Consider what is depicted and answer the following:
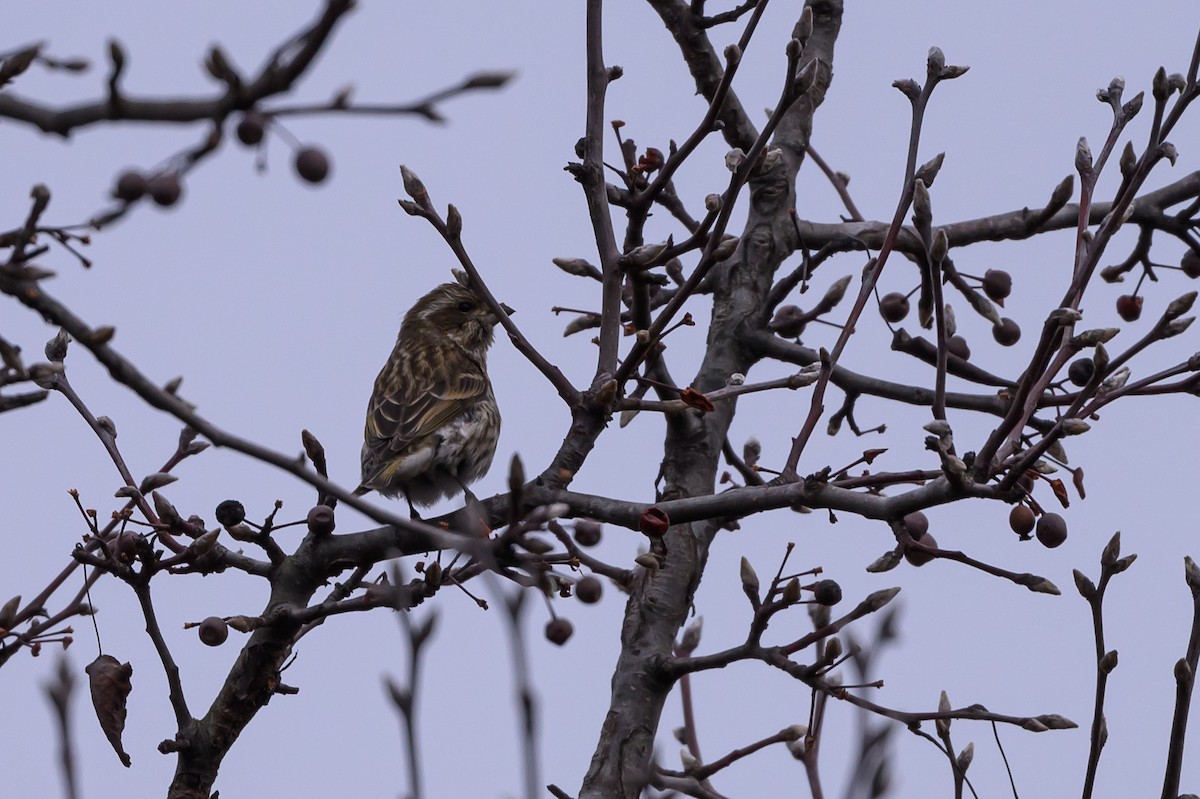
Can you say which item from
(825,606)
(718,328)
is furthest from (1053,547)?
(718,328)

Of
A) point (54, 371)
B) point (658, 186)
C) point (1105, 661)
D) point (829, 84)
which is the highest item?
point (829, 84)

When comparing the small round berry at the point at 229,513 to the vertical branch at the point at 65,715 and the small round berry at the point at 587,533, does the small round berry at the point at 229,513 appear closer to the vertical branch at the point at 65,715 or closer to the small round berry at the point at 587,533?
the small round berry at the point at 587,533

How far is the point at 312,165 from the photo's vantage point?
2.82 metres

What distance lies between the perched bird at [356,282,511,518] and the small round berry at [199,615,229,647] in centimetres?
224

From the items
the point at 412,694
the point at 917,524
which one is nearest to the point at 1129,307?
the point at 917,524

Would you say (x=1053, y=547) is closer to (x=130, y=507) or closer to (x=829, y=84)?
(x=130, y=507)

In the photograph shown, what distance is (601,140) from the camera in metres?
4.86

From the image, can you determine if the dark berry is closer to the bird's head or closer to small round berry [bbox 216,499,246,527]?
small round berry [bbox 216,499,246,527]

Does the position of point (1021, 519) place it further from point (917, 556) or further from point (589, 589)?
point (589, 589)

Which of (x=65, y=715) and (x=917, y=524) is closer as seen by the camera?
(x=65, y=715)

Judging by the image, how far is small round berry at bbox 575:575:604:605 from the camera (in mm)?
4016

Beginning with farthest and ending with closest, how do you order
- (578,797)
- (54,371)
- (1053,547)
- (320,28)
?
(578,797), (1053,547), (54,371), (320,28)

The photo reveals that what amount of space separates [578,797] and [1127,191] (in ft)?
9.28

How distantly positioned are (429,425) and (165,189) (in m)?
4.83
